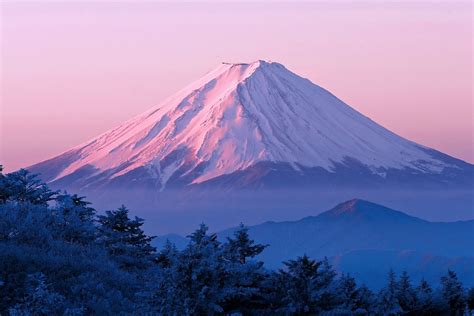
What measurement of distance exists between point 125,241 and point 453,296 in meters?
8.20

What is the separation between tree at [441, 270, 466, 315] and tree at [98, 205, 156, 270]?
7.32m

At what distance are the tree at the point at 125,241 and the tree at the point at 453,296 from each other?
7319mm

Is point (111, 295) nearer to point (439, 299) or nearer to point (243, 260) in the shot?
point (243, 260)

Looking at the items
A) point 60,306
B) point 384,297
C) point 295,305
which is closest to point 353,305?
point 384,297

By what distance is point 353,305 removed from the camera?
90.5ft

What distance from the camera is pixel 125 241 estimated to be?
106 ft

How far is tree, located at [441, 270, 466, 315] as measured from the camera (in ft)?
108

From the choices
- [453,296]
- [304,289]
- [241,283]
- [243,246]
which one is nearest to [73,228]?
[243,246]

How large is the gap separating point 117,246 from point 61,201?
8.94 ft

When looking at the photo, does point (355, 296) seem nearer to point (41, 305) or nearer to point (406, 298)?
point (406, 298)

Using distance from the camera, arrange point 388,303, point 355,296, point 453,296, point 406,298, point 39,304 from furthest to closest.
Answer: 1. point 453,296
2. point 406,298
3. point 355,296
4. point 388,303
5. point 39,304

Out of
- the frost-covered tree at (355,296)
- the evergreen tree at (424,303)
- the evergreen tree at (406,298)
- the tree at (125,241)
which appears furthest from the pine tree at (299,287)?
the evergreen tree at (424,303)

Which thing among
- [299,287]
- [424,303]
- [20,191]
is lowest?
[424,303]

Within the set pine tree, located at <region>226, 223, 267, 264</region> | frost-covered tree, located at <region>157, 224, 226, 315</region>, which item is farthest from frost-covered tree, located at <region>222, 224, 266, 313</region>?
pine tree, located at <region>226, 223, 267, 264</region>
